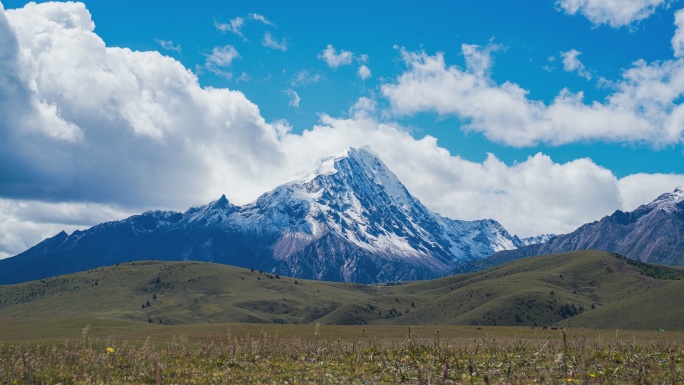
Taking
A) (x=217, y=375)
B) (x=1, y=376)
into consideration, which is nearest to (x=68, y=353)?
(x=1, y=376)

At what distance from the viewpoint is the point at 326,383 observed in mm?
23984

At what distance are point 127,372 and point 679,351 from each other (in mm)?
31008

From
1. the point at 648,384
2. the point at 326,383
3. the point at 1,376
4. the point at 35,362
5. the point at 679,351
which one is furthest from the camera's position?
the point at 679,351

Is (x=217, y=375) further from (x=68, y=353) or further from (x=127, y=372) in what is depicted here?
(x=68, y=353)

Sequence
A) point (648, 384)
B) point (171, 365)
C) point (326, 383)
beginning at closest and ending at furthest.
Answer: point (648, 384) < point (326, 383) < point (171, 365)

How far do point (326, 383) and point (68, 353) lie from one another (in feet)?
52.2

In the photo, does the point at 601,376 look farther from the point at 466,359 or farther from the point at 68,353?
the point at 68,353

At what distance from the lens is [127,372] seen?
29562 millimetres

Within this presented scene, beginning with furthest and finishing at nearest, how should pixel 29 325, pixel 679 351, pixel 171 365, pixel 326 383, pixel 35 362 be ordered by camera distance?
pixel 29 325, pixel 679 351, pixel 171 365, pixel 35 362, pixel 326 383

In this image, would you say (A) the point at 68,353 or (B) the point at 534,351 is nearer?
(A) the point at 68,353

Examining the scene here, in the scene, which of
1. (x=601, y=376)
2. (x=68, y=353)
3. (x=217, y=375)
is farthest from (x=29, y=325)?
(x=601, y=376)

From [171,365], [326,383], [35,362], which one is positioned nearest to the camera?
[326,383]

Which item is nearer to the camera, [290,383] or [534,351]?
[290,383]

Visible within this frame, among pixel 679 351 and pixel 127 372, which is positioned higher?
pixel 679 351
